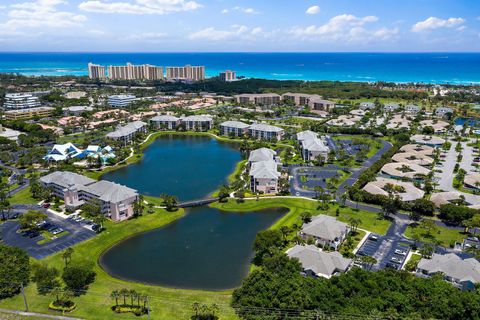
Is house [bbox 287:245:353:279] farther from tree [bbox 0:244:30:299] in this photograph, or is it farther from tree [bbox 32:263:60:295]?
tree [bbox 0:244:30:299]

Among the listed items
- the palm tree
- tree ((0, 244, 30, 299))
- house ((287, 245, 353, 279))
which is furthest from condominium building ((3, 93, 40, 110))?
house ((287, 245, 353, 279))

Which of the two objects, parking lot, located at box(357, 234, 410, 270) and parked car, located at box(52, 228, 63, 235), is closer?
parking lot, located at box(357, 234, 410, 270)

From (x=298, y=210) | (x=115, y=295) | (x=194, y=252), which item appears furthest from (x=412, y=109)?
(x=115, y=295)

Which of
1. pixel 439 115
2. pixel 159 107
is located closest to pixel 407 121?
pixel 439 115

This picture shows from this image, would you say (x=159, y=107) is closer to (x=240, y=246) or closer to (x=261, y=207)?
(x=261, y=207)

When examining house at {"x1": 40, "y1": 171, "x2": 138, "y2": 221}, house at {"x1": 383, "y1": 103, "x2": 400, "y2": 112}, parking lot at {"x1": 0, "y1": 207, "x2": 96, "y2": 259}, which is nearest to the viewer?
parking lot at {"x1": 0, "y1": 207, "x2": 96, "y2": 259}

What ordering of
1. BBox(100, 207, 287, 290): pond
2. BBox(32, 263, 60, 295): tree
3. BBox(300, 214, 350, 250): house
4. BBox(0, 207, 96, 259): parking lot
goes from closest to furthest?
BBox(32, 263, 60, 295): tree, BBox(100, 207, 287, 290): pond, BBox(0, 207, 96, 259): parking lot, BBox(300, 214, 350, 250): house

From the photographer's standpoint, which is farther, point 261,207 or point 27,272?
point 261,207
